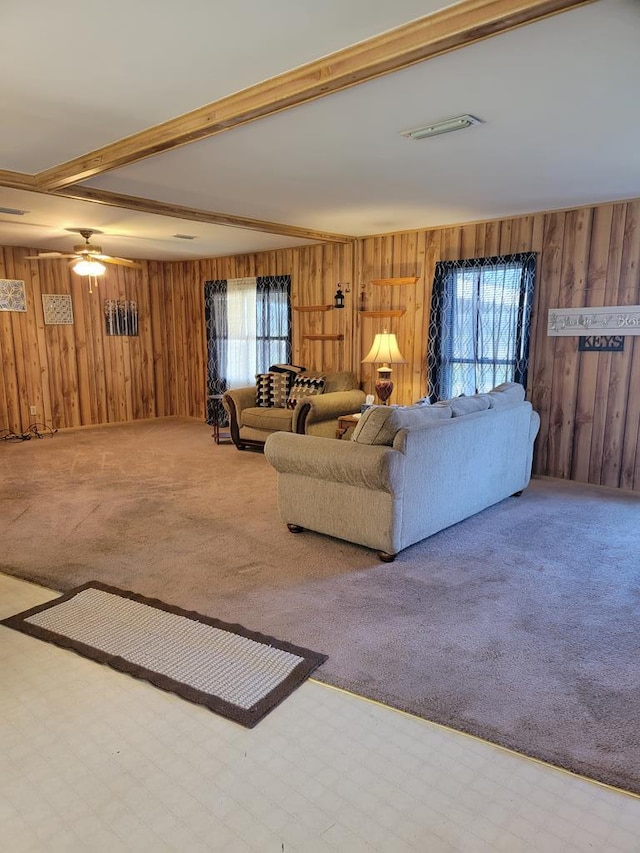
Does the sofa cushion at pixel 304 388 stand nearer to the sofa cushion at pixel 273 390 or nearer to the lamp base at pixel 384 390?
the sofa cushion at pixel 273 390

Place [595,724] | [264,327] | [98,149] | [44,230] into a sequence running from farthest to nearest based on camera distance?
[264,327], [44,230], [98,149], [595,724]

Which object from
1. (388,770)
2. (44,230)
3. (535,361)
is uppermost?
(44,230)

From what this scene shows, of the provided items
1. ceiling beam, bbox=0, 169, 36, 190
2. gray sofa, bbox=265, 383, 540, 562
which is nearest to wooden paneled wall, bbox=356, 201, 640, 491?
gray sofa, bbox=265, 383, 540, 562

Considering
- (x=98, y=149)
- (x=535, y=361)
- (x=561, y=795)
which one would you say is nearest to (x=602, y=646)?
(x=561, y=795)

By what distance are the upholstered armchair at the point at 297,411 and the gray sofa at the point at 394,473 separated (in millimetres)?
2107

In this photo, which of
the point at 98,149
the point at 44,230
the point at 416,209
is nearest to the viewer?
the point at 98,149

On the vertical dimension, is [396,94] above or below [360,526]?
above

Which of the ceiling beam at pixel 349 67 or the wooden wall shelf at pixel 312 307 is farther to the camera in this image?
the wooden wall shelf at pixel 312 307

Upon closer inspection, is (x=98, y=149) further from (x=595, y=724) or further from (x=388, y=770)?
(x=595, y=724)

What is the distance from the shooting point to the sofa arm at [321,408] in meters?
5.81

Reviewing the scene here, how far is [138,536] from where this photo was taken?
12.4 ft

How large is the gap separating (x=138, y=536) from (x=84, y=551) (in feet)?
1.17

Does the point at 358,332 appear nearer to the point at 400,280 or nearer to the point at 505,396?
the point at 400,280

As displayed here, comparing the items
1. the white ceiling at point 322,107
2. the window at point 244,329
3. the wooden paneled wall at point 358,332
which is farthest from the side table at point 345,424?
the window at point 244,329
